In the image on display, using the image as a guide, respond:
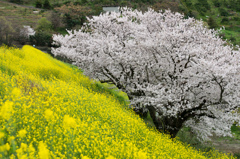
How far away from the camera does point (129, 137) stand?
7.48 meters

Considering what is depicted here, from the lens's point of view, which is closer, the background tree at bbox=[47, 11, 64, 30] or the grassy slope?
the background tree at bbox=[47, 11, 64, 30]

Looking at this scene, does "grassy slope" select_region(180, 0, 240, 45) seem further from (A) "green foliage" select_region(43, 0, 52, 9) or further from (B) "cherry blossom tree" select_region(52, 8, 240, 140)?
(B) "cherry blossom tree" select_region(52, 8, 240, 140)

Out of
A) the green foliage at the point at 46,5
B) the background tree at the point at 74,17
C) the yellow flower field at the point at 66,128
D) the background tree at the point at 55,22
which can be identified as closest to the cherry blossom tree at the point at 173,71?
the yellow flower field at the point at 66,128

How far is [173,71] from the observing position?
36.6ft

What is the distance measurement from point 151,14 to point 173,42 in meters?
4.53

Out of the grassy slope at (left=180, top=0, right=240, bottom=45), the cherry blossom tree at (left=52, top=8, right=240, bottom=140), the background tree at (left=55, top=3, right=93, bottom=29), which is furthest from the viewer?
the grassy slope at (left=180, top=0, right=240, bottom=45)

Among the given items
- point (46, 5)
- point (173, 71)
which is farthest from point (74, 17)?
point (173, 71)

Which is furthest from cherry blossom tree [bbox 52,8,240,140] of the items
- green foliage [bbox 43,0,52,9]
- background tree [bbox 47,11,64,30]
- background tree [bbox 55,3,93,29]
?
green foliage [bbox 43,0,52,9]

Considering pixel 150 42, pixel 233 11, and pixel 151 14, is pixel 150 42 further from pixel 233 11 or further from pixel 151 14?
pixel 233 11

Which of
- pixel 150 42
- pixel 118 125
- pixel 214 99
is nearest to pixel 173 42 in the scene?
pixel 150 42

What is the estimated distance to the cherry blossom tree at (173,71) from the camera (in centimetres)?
964

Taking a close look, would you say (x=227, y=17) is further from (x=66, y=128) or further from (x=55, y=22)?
(x=66, y=128)

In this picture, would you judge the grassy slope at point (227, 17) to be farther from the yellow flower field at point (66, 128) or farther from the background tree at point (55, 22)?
the yellow flower field at point (66, 128)

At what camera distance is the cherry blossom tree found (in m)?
9.64
